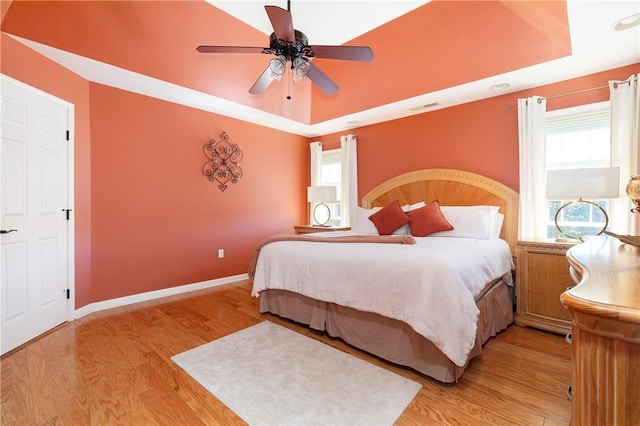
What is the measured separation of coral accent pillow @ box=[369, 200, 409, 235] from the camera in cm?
348

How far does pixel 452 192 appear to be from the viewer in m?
3.79

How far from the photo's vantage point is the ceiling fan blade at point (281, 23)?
1.87m

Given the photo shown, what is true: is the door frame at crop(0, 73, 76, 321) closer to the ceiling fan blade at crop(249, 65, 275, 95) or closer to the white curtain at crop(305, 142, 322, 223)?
the ceiling fan blade at crop(249, 65, 275, 95)

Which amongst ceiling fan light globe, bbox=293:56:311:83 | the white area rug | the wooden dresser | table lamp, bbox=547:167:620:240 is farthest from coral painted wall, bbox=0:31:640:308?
the wooden dresser

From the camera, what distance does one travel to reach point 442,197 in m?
3.88

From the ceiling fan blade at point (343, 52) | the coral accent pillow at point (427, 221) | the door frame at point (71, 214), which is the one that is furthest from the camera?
the coral accent pillow at point (427, 221)

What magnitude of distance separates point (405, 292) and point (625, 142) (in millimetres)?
2562

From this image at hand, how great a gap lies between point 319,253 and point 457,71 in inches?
99.8

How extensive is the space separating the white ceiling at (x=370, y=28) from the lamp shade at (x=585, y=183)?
1057 millimetres

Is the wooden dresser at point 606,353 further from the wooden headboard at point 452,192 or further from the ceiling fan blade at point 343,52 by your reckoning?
the wooden headboard at point 452,192

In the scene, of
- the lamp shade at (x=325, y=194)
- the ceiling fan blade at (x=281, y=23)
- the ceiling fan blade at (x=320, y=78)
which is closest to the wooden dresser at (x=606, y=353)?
the ceiling fan blade at (x=281, y=23)

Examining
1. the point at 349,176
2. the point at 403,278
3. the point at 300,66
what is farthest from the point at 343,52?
the point at 349,176

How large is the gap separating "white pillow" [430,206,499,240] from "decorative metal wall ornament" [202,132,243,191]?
9.89 ft

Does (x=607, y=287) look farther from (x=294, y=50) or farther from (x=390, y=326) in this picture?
(x=294, y=50)
